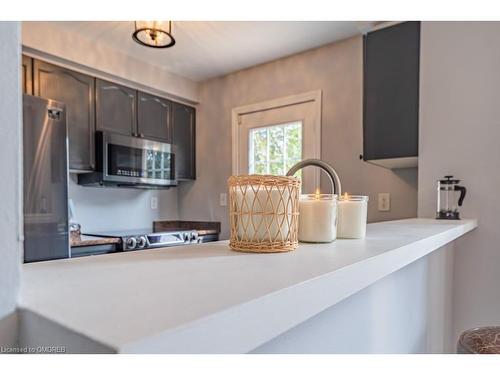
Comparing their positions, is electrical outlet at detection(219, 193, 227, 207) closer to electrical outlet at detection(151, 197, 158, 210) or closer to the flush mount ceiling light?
electrical outlet at detection(151, 197, 158, 210)

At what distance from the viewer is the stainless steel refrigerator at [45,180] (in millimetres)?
1724

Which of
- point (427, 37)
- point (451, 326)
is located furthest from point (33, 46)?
point (451, 326)

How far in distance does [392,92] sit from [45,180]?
1.94m

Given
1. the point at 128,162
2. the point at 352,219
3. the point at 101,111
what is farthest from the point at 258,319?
the point at 101,111

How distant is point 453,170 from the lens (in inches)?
66.7

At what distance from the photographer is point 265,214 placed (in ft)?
2.18

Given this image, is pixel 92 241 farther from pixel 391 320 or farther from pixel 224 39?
pixel 391 320

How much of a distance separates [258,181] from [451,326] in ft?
5.14

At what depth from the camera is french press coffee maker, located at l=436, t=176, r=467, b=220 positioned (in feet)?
5.23

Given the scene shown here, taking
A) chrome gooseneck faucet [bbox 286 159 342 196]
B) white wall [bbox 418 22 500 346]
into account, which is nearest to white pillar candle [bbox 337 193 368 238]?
chrome gooseneck faucet [bbox 286 159 342 196]

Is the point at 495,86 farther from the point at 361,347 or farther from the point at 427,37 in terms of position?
the point at 361,347

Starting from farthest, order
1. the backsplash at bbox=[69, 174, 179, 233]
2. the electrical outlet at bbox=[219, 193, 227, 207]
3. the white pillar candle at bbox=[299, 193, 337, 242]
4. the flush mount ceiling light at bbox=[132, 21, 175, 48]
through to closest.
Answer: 1. the electrical outlet at bbox=[219, 193, 227, 207]
2. the backsplash at bbox=[69, 174, 179, 233]
3. the flush mount ceiling light at bbox=[132, 21, 175, 48]
4. the white pillar candle at bbox=[299, 193, 337, 242]

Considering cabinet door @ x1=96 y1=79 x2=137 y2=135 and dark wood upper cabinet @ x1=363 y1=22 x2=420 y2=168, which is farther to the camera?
cabinet door @ x1=96 y1=79 x2=137 y2=135

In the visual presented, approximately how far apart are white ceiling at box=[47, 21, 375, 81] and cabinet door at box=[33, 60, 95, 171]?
1.01 feet
